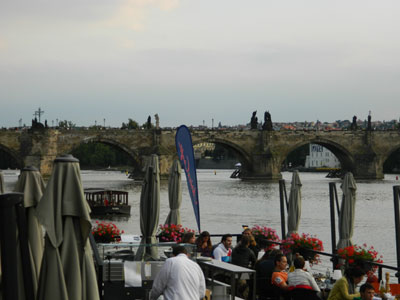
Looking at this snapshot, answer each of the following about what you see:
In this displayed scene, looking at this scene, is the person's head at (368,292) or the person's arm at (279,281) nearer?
the person's head at (368,292)

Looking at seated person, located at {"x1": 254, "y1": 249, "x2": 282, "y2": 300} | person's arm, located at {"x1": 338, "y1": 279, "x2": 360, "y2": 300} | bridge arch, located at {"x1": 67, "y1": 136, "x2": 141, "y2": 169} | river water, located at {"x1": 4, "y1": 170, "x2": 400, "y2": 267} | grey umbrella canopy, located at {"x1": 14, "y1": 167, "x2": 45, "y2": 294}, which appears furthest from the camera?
bridge arch, located at {"x1": 67, "y1": 136, "x2": 141, "y2": 169}

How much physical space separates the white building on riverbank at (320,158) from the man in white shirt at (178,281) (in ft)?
426

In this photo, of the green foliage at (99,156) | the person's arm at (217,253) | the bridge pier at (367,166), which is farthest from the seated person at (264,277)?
the green foliage at (99,156)

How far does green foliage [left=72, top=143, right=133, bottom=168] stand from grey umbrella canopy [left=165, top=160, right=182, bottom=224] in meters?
106

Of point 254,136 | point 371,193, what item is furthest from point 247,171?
point 371,193

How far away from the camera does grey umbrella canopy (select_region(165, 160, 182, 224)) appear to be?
45.5ft

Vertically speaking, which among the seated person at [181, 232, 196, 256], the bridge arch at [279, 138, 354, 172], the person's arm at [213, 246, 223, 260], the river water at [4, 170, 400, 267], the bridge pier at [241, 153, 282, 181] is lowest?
the river water at [4, 170, 400, 267]

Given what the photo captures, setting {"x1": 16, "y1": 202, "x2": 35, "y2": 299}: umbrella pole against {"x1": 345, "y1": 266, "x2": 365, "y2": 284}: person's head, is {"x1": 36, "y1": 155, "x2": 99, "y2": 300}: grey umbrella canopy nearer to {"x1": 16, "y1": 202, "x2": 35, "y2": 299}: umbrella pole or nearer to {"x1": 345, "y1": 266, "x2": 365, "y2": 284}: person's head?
{"x1": 16, "y1": 202, "x2": 35, "y2": 299}: umbrella pole

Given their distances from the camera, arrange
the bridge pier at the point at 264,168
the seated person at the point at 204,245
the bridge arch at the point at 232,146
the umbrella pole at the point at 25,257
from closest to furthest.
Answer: the umbrella pole at the point at 25,257
the seated person at the point at 204,245
the bridge arch at the point at 232,146
the bridge pier at the point at 264,168

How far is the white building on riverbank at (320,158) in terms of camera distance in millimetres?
135712

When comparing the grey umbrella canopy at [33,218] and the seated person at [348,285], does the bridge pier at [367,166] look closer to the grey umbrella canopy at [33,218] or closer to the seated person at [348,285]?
the seated person at [348,285]

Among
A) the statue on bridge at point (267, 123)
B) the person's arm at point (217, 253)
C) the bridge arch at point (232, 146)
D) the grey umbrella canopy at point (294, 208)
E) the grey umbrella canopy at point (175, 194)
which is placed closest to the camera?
the person's arm at point (217, 253)

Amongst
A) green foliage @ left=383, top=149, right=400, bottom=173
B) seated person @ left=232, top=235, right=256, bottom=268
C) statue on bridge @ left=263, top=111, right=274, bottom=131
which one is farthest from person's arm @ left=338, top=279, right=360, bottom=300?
green foliage @ left=383, top=149, right=400, bottom=173

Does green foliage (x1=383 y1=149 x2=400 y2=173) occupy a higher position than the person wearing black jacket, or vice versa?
green foliage (x1=383 y1=149 x2=400 y2=173)
